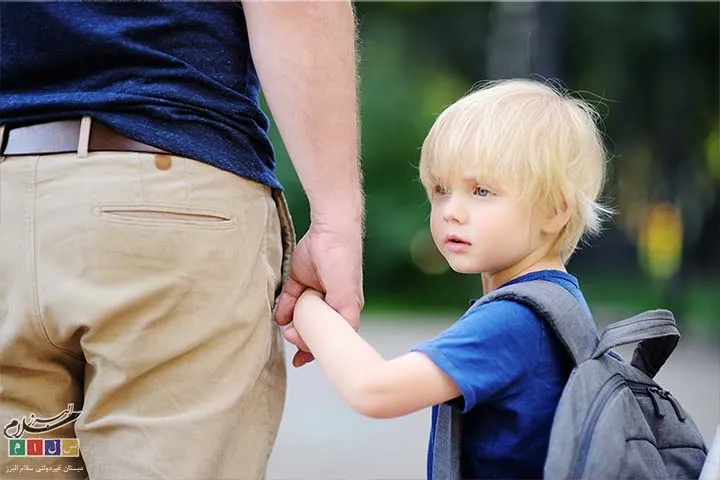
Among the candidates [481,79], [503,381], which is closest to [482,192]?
[503,381]

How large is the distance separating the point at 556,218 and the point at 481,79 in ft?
52.0

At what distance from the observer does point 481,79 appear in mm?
17859

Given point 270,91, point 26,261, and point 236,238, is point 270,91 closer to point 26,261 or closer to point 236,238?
point 236,238

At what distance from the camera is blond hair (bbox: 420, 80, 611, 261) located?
7.34 ft

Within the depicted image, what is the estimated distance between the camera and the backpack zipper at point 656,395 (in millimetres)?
2166

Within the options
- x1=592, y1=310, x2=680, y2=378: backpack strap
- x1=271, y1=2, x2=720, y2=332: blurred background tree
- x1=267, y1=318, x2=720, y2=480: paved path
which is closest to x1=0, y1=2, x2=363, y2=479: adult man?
x1=592, y1=310, x2=680, y2=378: backpack strap

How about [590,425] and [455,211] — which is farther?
[455,211]

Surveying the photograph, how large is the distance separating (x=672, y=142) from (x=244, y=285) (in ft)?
39.1

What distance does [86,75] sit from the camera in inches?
85.4

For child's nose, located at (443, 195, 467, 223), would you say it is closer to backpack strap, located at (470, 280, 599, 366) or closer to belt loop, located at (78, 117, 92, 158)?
backpack strap, located at (470, 280, 599, 366)

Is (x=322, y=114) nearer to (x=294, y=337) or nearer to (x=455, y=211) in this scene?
(x=455, y=211)

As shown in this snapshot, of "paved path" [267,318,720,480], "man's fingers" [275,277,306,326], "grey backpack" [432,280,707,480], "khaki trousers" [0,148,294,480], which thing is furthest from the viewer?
"paved path" [267,318,720,480]

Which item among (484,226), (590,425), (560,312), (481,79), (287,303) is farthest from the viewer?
(481,79)

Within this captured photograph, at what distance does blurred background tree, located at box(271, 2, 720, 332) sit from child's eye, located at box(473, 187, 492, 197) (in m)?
14.7
